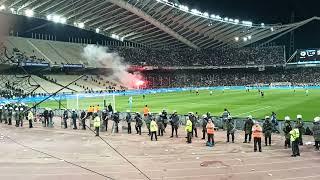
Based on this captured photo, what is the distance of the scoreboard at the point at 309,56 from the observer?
96.1 metres

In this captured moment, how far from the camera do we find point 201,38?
10300 cm

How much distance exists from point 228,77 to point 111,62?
3137 centimetres

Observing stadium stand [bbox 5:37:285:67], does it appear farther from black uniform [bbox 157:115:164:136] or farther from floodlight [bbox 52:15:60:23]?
black uniform [bbox 157:115:164:136]

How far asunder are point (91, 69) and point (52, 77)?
11814 millimetres

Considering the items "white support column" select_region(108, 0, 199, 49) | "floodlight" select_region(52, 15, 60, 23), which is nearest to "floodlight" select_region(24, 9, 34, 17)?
"floodlight" select_region(52, 15, 60, 23)

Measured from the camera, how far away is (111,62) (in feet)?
321

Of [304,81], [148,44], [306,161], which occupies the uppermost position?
[148,44]

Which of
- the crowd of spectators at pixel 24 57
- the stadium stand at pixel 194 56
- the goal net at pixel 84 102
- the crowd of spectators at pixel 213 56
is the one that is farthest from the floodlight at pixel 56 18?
the crowd of spectators at pixel 213 56

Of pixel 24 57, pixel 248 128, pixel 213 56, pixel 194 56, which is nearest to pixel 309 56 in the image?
pixel 213 56

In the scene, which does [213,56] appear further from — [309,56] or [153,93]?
[153,93]

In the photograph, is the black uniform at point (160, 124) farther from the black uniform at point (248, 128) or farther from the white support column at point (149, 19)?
the white support column at point (149, 19)

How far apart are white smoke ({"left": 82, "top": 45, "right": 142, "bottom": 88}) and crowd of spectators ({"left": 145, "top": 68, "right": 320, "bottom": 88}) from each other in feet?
23.3

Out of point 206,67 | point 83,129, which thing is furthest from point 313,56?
point 83,129

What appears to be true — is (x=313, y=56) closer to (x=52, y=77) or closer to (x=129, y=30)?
(x=129, y=30)
